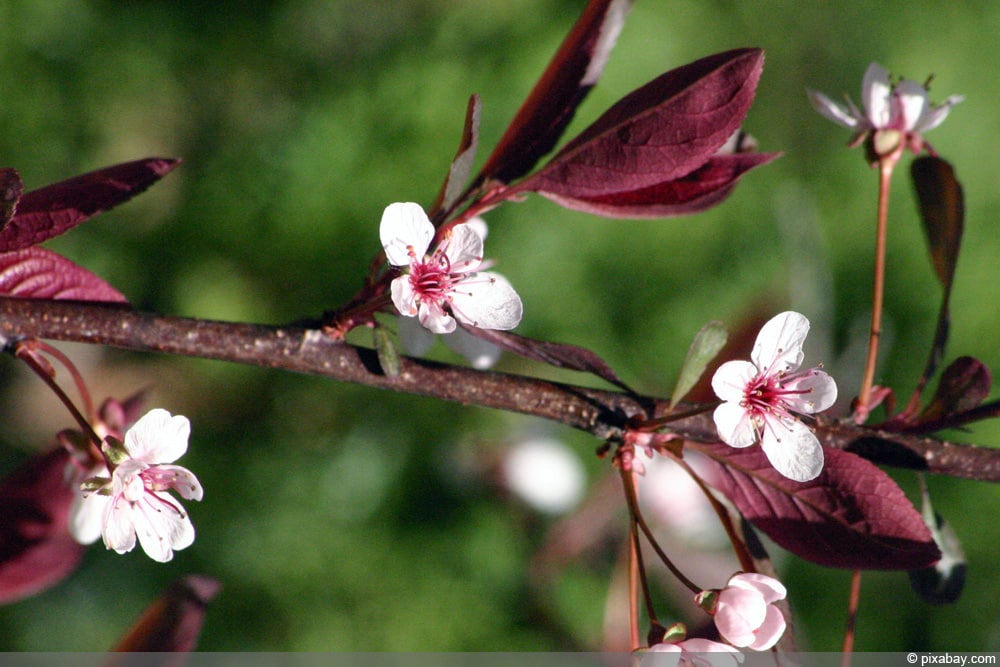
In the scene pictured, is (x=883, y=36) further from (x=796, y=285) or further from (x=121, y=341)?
(x=121, y=341)

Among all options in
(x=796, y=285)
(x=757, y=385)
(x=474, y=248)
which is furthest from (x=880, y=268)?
(x=796, y=285)

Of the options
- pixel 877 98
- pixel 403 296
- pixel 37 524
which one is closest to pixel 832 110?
pixel 877 98

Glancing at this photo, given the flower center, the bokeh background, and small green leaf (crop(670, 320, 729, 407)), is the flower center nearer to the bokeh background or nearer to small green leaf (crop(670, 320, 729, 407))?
small green leaf (crop(670, 320, 729, 407))

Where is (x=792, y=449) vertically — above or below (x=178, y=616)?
above

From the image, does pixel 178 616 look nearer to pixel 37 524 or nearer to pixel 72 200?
pixel 37 524

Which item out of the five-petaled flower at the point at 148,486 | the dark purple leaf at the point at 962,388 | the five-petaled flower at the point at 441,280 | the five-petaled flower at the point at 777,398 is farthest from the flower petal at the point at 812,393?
the five-petaled flower at the point at 148,486

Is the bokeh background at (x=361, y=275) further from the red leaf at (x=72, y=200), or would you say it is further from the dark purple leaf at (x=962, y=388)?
the red leaf at (x=72, y=200)

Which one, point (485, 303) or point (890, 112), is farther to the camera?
point (890, 112)
